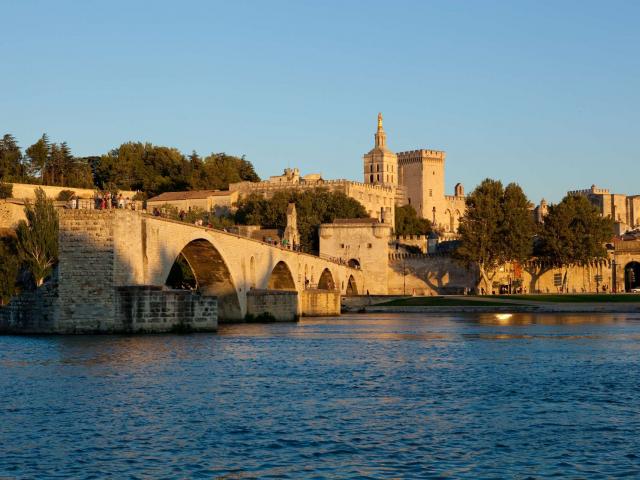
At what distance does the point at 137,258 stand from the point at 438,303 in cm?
5733

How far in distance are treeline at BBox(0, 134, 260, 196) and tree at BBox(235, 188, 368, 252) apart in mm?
25196

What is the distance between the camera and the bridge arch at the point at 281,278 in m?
84.1

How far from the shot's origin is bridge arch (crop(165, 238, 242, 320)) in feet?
202

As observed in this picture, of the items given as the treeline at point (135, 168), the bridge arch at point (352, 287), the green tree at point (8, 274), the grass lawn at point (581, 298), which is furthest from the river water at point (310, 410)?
the treeline at point (135, 168)

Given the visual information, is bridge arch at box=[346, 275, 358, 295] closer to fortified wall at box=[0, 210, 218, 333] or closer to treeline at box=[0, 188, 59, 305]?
treeline at box=[0, 188, 59, 305]

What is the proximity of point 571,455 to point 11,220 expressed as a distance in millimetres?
74113

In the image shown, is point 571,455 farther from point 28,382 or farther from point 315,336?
point 315,336

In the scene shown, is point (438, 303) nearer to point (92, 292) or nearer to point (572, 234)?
point (572, 234)

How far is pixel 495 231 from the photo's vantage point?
118062 millimetres

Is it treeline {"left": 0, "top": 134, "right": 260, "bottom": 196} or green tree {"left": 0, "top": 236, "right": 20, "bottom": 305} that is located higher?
treeline {"left": 0, "top": 134, "right": 260, "bottom": 196}

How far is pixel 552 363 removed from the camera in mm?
39969

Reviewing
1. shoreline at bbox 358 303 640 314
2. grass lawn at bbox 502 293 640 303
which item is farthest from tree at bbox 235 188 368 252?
shoreline at bbox 358 303 640 314

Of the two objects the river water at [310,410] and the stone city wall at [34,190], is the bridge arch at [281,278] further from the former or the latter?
the stone city wall at [34,190]

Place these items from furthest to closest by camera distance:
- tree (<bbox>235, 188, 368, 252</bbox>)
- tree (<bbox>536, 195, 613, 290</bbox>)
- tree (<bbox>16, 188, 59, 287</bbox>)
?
tree (<bbox>235, 188, 368, 252</bbox>) < tree (<bbox>536, 195, 613, 290</bbox>) < tree (<bbox>16, 188, 59, 287</bbox>)
